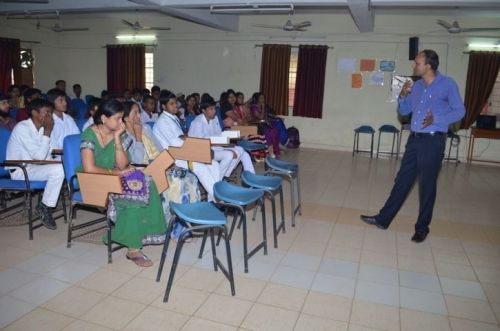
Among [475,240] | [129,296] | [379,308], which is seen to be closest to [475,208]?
[475,240]

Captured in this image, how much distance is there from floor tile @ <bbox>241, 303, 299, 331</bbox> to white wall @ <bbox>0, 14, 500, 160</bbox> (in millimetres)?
6755

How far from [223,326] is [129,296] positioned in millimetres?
669

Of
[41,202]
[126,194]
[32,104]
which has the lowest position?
[41,202]

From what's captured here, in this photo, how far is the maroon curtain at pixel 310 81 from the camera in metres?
8.45

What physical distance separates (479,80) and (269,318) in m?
7.28

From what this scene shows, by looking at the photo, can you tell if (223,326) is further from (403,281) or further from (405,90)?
(405,90)

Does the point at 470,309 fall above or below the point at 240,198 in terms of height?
below

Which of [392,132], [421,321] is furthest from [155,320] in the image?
[392,132]

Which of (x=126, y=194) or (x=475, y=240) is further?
(x=475, y=240)

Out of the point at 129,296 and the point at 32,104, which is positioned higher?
the point at 32,104

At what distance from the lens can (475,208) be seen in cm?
479

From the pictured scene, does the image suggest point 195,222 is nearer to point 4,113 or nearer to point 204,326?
point 204,326

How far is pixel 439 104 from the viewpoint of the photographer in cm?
338

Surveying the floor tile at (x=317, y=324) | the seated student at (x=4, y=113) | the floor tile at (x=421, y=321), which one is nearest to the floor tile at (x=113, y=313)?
the floor tile at (x=317, y=324)
